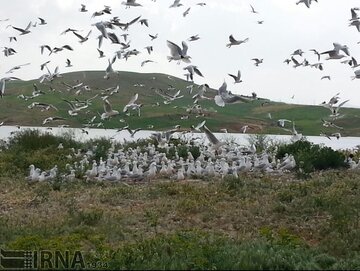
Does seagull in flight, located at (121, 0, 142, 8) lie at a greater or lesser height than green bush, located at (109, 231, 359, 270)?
greater

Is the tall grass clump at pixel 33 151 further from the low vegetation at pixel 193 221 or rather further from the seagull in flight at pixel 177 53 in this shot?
the seagull in flight at pixel 177 53

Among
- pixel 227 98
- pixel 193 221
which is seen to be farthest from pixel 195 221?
pixel 227 98

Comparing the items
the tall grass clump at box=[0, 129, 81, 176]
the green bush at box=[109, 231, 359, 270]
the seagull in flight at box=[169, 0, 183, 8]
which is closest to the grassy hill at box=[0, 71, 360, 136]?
the tall grass clump at box=[0, 129, 81, 176]

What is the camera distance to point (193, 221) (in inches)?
427

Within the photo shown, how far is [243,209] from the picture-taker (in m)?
11.7

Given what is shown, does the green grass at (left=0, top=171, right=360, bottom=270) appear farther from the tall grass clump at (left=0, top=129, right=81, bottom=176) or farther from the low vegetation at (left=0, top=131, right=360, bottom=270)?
the tall grass clump at (left=0, top=129, right=81, bottom=176)

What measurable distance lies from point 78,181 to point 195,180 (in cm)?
297

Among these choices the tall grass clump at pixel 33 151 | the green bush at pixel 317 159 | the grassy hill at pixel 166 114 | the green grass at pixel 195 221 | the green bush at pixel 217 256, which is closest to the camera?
the green bush at pixel 217 256

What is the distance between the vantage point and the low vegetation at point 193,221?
7086 millimetres

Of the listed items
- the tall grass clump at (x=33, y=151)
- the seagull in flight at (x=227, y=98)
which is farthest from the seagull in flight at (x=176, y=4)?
the tall grass clump at (x=33, y=151)

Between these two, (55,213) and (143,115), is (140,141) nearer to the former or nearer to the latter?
(55,213)

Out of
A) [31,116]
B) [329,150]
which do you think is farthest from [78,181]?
[31,116]

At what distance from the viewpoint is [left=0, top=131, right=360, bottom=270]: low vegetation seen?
279 inches

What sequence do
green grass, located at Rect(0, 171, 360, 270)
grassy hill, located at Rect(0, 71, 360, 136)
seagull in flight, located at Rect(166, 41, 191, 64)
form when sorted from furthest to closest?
grassy hill, located at Rect(0, 71, 360, 136) → seagull in flight, located at Rect(166, 41, 191, 64) → green grass, located at Rect(0, 171, 360, 270)
